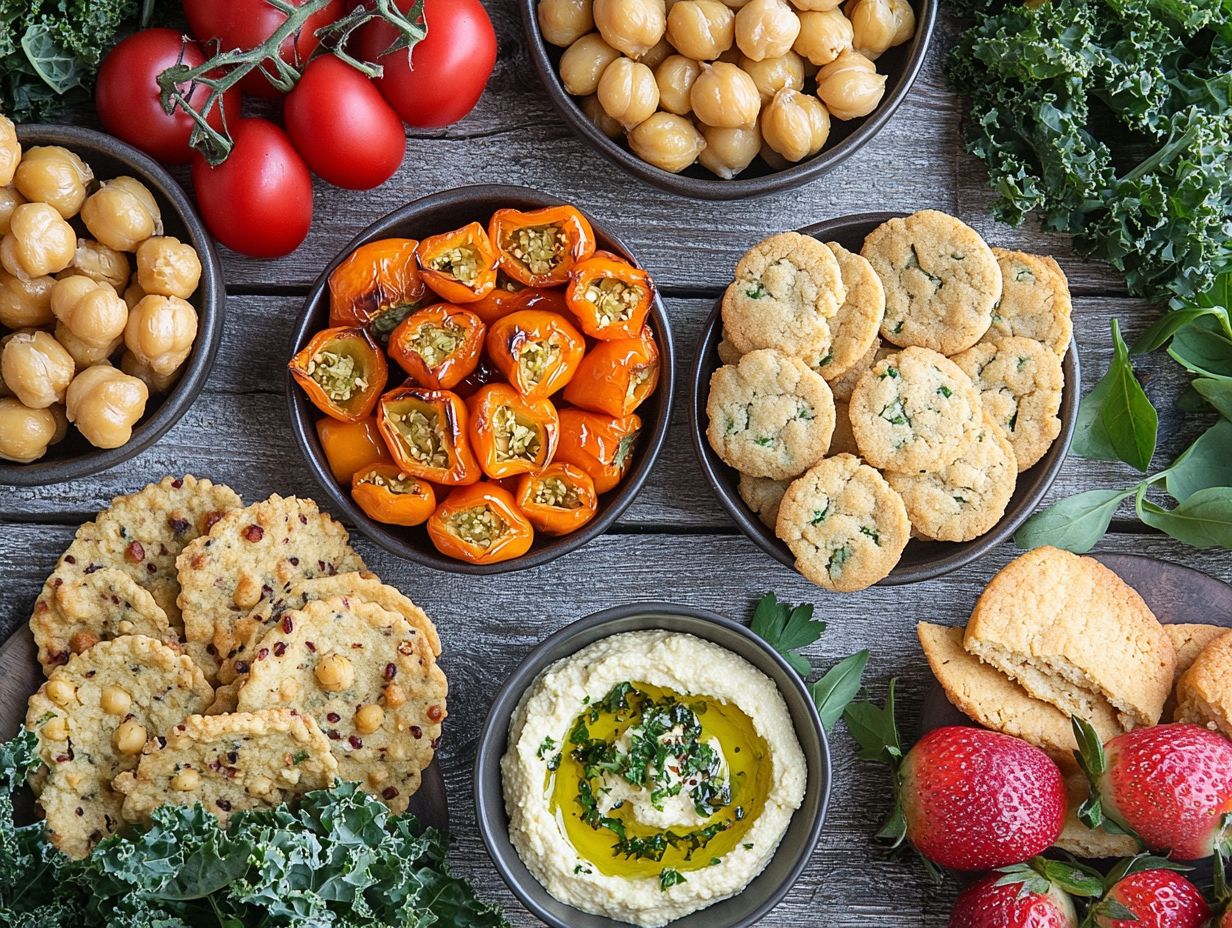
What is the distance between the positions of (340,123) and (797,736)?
1.20 m

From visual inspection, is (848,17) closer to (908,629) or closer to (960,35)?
(960,35)

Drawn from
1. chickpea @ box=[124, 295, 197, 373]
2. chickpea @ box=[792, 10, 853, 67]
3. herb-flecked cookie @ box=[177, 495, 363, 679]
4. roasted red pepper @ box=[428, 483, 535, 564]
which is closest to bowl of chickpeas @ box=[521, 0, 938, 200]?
chickpea @ box=[792, 10, 853, 67]

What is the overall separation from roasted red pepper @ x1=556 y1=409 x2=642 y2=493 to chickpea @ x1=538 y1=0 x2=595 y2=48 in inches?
24.2

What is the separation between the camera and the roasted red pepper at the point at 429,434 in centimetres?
182

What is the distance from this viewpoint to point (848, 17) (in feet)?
6.49

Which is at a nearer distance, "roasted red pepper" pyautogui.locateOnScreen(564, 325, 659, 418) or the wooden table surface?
"roasted red pepper" pyautogui.locateOnScreen(564, 325, 659, 418)

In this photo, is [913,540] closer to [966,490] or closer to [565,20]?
[966,490]

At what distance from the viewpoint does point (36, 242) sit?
1727mm

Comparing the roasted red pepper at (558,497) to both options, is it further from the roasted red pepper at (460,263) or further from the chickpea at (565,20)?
the chickpea at (565,20)

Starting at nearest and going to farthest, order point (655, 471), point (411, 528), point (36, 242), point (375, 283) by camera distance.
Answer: point (36, 242), point (375, 283), point (411, 528), point (655, 471)

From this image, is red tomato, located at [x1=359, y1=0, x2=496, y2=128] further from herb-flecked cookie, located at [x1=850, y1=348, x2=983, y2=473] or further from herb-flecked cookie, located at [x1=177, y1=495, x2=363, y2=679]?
herb-flecked cookie, located at [x1=850, y1=348, x2=983, y2=473]

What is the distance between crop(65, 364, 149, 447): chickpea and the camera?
1756mm

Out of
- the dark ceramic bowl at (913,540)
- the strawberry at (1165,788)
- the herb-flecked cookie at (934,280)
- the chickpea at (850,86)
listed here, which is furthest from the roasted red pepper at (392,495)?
the strawberry at (1165,788)

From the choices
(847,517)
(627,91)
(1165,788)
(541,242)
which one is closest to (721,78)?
(627,91)
